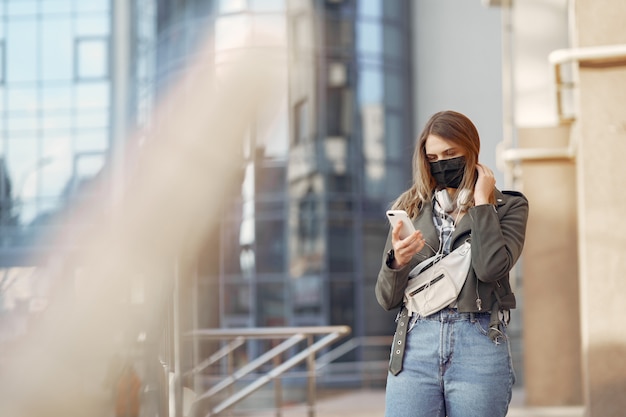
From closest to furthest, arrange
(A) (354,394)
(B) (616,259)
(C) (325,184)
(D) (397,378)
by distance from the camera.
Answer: (D) (397,378), (B) (616,259), (A) (354,394), (C) (325,184)

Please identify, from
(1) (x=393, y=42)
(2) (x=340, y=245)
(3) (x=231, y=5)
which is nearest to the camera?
(2) (x=340, y=245)

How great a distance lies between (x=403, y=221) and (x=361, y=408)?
10.7 metres

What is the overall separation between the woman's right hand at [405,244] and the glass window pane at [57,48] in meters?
22.7

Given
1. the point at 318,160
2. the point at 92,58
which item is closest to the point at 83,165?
the point at 92,58

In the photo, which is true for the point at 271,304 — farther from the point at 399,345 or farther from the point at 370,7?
the point at 399,345

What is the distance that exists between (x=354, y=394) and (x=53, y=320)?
48.5 feet

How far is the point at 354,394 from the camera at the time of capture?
16.5 metres

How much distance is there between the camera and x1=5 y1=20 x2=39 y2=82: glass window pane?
23828 millimetres

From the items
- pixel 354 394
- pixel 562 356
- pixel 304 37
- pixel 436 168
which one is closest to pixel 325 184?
pixel 304 37

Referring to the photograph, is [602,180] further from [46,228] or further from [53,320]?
[46,228]

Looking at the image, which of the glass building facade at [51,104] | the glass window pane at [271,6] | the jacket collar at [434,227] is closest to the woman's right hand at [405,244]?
the jacket collar at [434,227]

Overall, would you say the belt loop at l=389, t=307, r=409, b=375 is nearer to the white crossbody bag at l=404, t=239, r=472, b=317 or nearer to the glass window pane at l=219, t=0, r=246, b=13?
the white crossbody bag at l=404, t=239, r=472, b=317

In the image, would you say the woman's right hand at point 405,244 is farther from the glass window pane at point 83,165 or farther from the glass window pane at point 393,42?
the glass window pane at point 83,165

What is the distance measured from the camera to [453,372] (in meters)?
2.50
